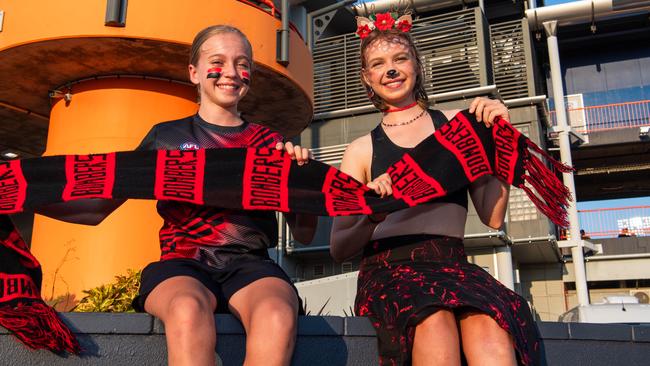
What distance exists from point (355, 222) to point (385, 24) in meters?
1.15

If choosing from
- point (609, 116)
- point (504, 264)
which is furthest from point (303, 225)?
point (609, 116)

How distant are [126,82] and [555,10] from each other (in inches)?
627

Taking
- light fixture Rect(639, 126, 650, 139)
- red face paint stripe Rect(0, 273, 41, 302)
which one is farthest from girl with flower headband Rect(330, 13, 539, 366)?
light fixture Rect(639, 126, 650, 139)

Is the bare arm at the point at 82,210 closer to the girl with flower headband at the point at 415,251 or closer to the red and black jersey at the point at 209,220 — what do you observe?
the red and black jersey at the point at 209,220

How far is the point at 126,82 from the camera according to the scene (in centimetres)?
796

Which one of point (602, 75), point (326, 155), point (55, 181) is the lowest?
point (55, 181)

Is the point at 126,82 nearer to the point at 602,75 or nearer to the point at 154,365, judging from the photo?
the point at 154,365

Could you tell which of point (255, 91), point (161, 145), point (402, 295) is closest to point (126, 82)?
point (255, 91)

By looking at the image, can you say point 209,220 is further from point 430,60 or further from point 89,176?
point 430,60

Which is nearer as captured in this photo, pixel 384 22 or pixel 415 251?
pixel 415 251

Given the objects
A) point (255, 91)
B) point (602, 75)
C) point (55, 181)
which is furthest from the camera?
point (602, 75)

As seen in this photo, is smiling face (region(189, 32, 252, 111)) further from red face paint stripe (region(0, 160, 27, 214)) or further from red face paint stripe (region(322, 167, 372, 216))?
red face paint stripe (region(0, 160, 27, 214))

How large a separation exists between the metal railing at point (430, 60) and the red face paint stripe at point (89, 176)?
14.4 metres

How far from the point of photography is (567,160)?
717 inches
